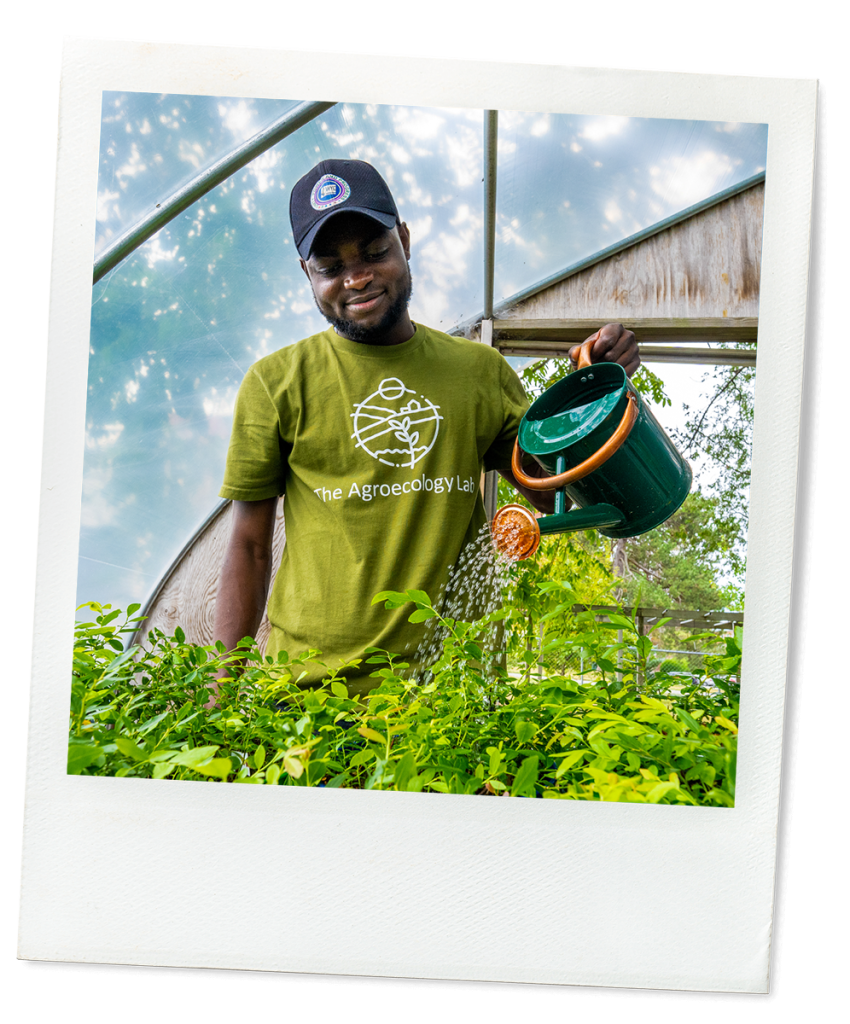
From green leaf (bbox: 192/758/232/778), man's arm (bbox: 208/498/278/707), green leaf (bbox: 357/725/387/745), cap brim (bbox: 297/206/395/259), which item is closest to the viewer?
green leaf (bbox: 192/758/232/778)

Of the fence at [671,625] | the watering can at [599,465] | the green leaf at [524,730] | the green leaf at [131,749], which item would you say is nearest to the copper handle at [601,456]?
the watering can at [599,465]

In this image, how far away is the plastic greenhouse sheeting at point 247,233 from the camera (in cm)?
129

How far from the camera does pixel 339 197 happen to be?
1275 mm

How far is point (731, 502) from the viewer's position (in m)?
1.29

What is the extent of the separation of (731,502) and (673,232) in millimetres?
494

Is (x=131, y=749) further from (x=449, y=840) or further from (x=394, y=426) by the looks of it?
(x=394, y=426)

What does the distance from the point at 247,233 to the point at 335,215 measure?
18 cm

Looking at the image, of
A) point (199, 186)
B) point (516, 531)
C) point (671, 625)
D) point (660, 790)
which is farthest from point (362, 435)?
point (660, 790)

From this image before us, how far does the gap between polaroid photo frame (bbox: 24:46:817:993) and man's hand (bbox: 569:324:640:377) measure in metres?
0.22

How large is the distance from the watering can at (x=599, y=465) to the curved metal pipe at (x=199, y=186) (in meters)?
0.66

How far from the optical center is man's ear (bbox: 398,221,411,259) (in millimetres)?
1300

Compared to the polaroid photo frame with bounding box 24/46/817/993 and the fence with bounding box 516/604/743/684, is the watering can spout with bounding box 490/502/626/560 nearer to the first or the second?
the fence with bounding box 516/604/743/684

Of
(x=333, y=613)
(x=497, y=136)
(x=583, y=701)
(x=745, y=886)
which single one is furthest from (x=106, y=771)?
(x=497, y=136)

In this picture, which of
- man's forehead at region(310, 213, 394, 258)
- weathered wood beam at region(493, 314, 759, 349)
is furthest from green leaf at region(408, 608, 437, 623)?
man's forehead at region(310, 213, 394, 258)
